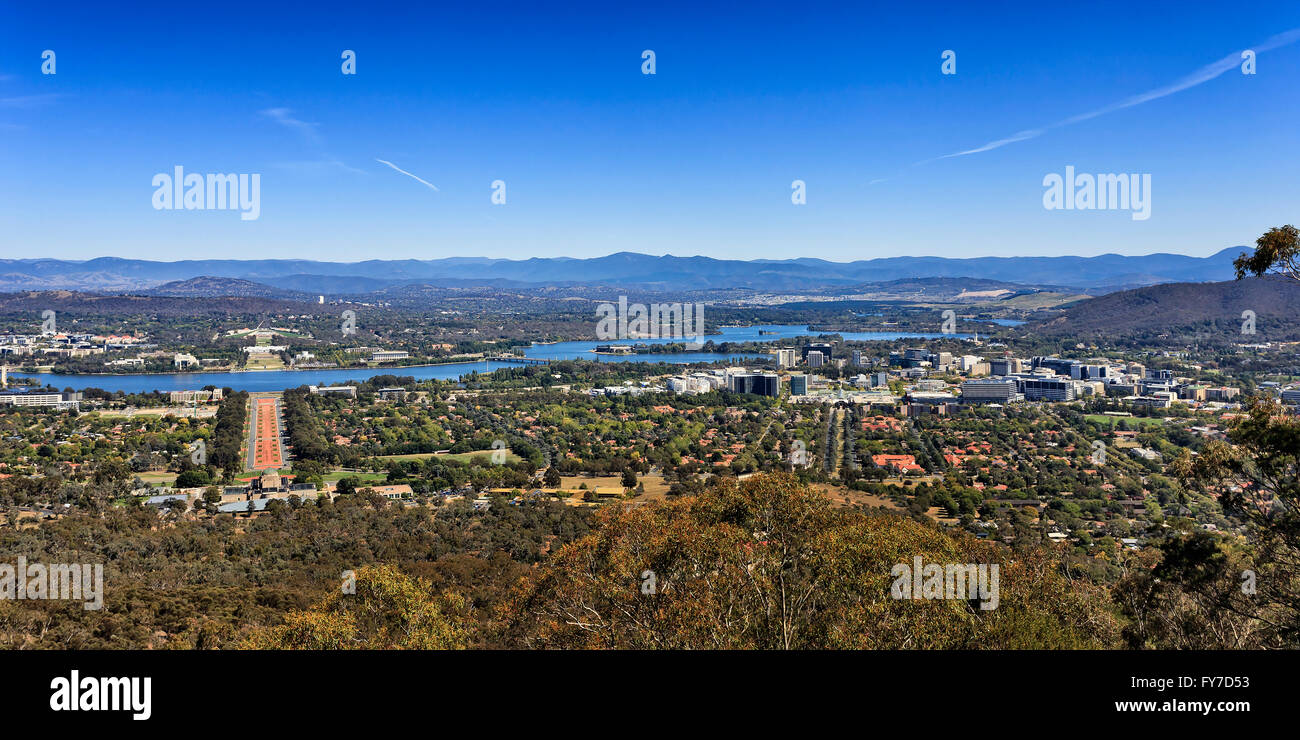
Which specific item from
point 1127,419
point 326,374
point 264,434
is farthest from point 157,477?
point 1127,419

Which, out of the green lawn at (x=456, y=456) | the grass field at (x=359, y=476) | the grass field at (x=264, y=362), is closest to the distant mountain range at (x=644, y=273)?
the grass field at (x=264, y=362)

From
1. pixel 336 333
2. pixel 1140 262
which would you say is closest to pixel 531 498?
pixel 336 333

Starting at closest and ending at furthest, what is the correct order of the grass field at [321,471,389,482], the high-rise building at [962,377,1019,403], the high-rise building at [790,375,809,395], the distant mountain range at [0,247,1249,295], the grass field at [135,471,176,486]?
1. the grass field at [135,471,176,486]
2. the grass field at [321,471,389,482]
3. the high-rise building at [962,377,1019,403]
4. the high-rise building at [790,375,809,395]
5. the distant mountain range at [0,247,1249,295]

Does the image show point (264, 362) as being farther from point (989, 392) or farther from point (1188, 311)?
point (1188, 311)

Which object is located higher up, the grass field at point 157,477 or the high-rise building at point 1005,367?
the high-rise building at point 1005,367

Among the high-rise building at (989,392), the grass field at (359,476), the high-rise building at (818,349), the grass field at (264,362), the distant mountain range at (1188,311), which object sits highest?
the distant mountain range at (1188,311)

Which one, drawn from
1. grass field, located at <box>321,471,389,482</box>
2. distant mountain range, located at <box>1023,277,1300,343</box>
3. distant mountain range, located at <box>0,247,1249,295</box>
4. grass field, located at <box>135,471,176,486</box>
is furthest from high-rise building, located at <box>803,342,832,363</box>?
distant mountain range, located at <box>0,247,1249,295</box>

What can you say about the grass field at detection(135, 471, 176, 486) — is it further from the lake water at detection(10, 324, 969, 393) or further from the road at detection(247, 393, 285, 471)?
the lake water at detection(10, 324, 969, 393)

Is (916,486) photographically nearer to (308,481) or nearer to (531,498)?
(531,498)

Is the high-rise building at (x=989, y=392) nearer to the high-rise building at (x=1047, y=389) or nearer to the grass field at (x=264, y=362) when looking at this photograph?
the high-rise building at (x=1047, y=389)
